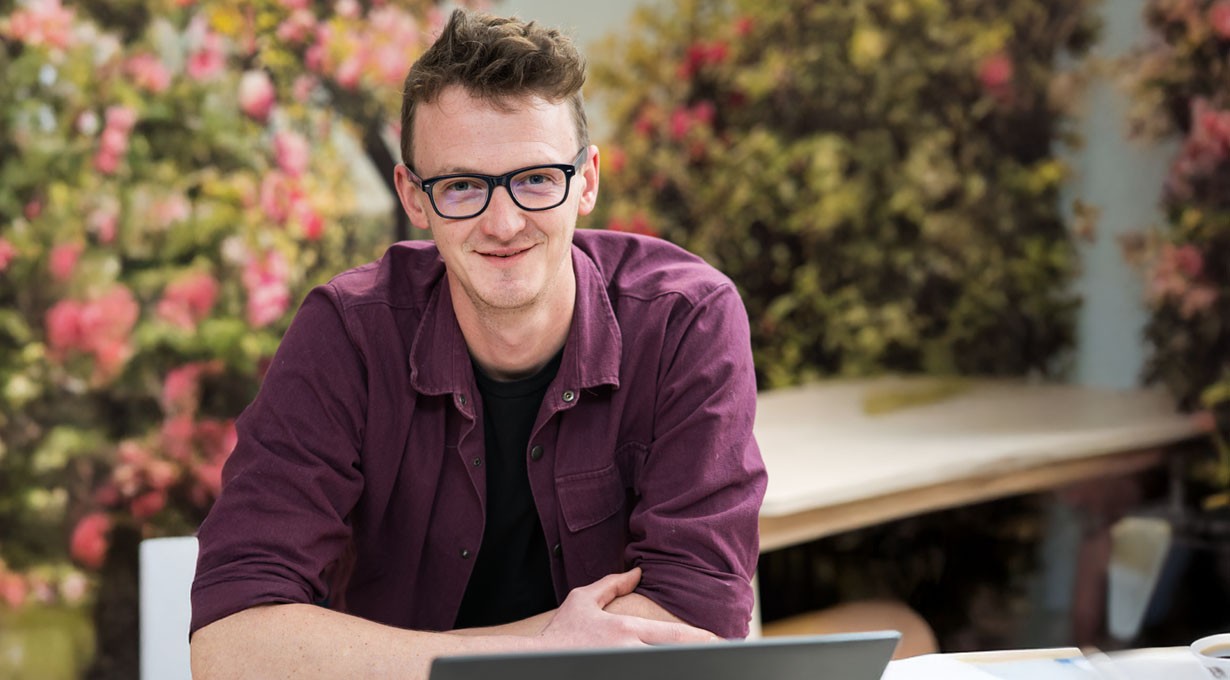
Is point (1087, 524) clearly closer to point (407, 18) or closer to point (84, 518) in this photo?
point (407, 18)

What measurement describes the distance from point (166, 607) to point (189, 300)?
4.86 feet

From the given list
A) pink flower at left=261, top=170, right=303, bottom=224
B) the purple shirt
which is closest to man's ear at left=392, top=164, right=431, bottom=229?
the purple shirt

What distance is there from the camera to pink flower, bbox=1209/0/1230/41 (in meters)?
3.04

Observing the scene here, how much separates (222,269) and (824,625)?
1824 mm

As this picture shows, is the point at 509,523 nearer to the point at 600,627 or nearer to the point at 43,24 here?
the point at 600,627

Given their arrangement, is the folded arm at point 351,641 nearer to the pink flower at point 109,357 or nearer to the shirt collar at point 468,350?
the shirt collar at point 468,350

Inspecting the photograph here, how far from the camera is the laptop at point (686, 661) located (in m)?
0.99

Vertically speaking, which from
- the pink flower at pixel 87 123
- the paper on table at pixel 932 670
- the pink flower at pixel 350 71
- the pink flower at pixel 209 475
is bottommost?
the pink flower at pixel 209 475

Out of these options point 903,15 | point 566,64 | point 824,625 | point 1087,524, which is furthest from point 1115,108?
point 566,64

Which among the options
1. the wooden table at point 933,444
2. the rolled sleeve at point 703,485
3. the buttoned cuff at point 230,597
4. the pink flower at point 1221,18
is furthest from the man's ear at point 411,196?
the pink flower at point 1221,18

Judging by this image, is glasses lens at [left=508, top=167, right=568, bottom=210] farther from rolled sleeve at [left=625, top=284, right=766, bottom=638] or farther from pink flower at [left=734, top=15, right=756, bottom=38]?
pink flower at [left=734, top=15, right=756, bottom=38]

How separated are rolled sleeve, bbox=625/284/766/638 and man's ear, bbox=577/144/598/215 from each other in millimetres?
225

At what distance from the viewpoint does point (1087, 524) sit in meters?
3.34

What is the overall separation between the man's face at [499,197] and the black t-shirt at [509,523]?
141 mm
